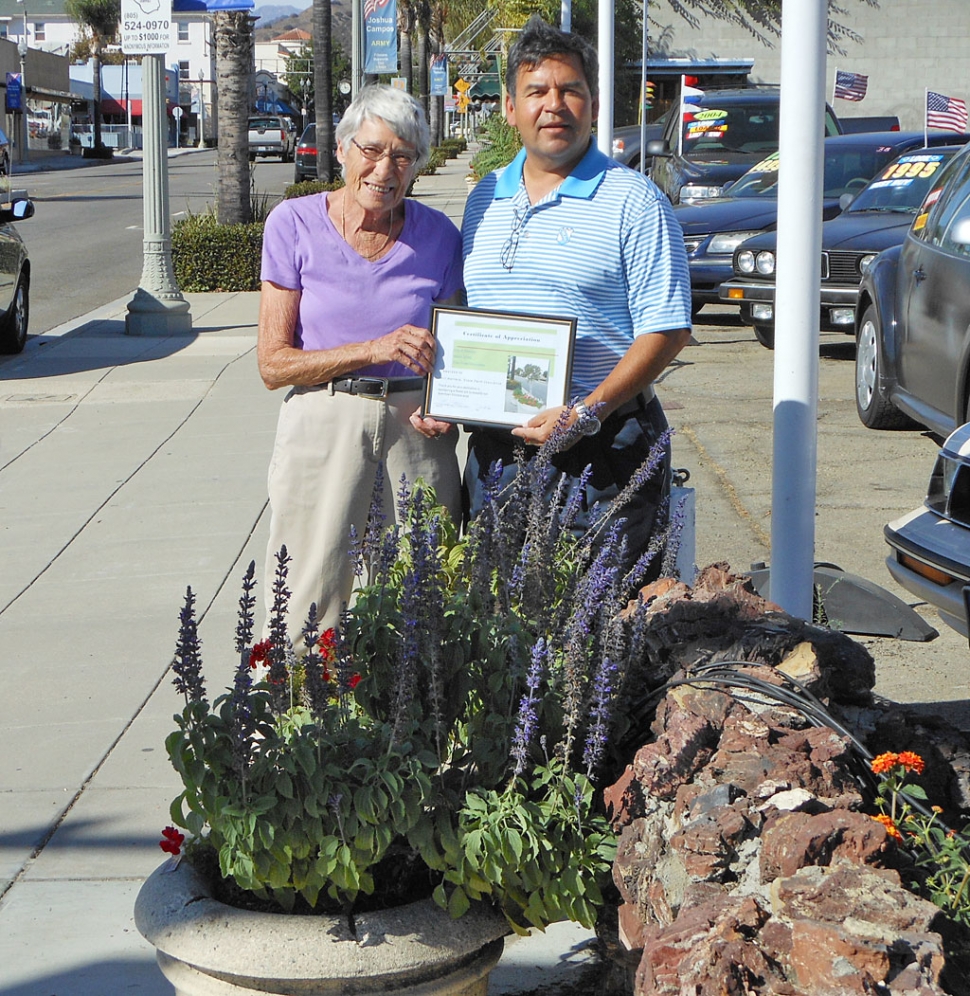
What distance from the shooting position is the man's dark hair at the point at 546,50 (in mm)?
3326

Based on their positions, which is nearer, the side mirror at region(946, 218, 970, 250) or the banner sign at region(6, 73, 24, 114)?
the side mirror at region(946, 218, 970, 250)

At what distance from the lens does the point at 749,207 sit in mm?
14133

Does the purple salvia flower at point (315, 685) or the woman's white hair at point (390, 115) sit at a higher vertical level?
the woman's white hair at point (390, 115)

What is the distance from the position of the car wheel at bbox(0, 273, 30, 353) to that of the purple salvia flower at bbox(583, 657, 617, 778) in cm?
1112

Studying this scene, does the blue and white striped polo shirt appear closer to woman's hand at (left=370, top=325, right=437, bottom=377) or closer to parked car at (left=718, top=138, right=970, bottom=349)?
woman's hand at (left=370, top=325, right=437, bottom=377)

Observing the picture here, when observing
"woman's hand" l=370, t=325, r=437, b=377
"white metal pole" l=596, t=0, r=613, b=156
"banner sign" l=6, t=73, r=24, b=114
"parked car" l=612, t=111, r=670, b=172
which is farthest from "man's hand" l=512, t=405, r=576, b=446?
"banner sign" l=6, t=73, r=24, b=114

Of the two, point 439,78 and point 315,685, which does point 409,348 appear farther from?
point 439,78

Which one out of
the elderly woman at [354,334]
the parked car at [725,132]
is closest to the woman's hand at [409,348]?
the elderly woman at [354,334]

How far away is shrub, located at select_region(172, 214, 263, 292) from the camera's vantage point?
1706 cm

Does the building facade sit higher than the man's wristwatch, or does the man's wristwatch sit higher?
the building facade

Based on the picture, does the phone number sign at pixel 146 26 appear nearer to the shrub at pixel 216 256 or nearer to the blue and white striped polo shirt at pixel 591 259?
the shrub at pixel 216 256

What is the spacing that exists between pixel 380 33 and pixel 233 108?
8751 millimetres

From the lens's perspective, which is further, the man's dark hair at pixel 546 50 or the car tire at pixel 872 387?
the car tire at pixel 872 387

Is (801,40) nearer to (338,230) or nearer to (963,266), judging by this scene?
(338,230)
